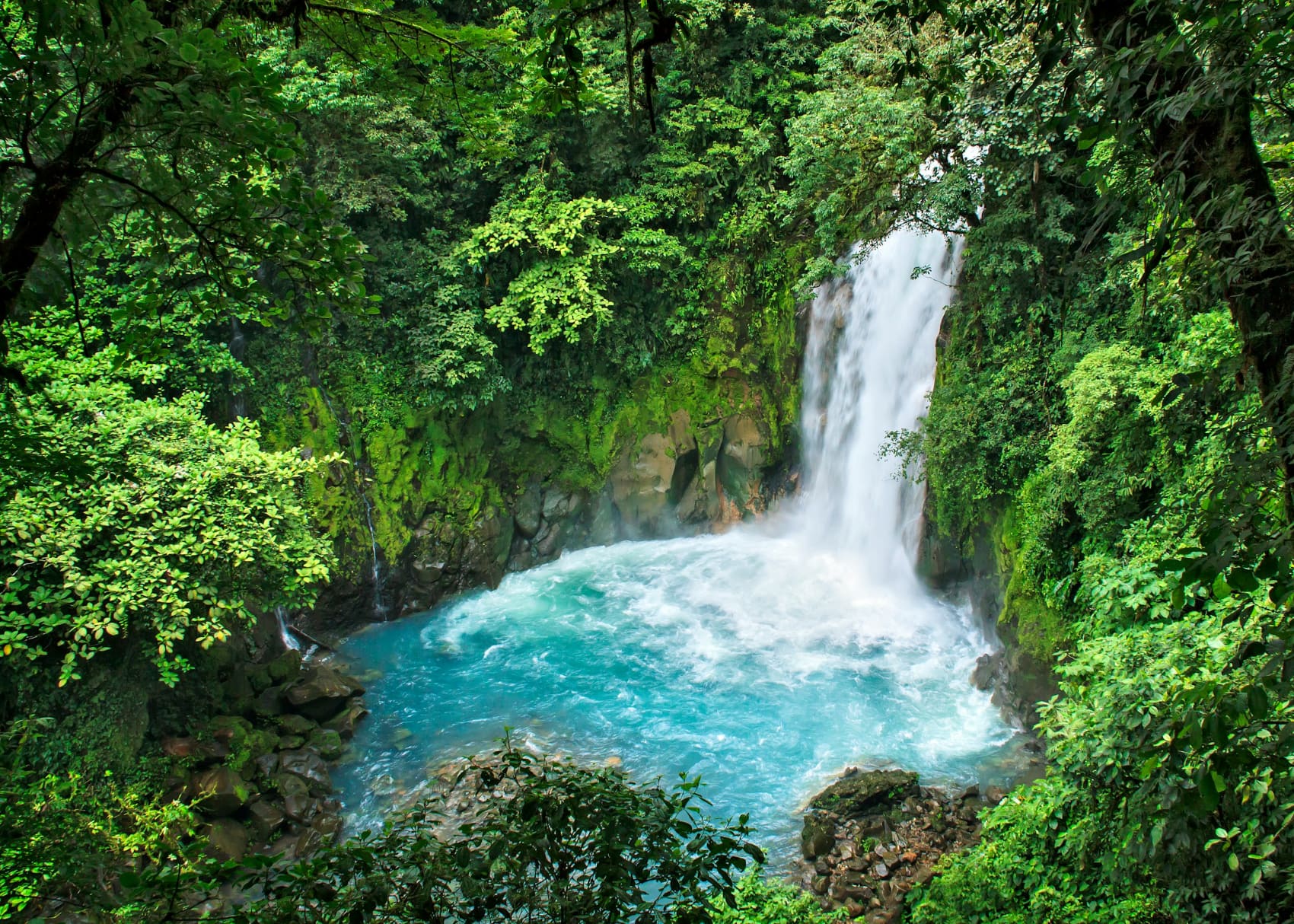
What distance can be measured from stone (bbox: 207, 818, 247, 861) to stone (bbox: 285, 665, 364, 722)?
1.94 metres

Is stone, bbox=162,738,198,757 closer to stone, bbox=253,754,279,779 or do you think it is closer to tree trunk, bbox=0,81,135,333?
stone, bbox=253,754,279,779

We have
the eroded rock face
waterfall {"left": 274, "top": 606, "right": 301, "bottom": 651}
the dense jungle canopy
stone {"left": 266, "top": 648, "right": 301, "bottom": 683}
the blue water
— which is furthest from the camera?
the eroded rock face

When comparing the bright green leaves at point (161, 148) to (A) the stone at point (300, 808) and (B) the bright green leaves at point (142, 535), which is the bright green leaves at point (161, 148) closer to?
(B) the bright green leaves at point (142, 535)

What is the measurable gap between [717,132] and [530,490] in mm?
7440

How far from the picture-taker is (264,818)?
8000 mm

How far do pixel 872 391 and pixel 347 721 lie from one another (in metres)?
9.45

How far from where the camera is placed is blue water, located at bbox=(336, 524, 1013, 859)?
8922 millimetres

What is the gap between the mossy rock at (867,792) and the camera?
7.90 m

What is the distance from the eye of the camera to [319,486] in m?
12.4

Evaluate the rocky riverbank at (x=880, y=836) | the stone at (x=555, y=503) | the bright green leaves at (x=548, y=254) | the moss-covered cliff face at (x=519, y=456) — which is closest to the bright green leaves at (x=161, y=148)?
the rocky riverbank at (x=880, y=836)

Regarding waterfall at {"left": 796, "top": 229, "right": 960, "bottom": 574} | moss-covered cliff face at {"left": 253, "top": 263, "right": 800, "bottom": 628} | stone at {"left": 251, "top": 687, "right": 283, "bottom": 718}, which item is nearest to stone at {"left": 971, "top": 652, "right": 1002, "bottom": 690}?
waterfall at {"left": 796, "top": 229, "right": 960, "bottom": 574}

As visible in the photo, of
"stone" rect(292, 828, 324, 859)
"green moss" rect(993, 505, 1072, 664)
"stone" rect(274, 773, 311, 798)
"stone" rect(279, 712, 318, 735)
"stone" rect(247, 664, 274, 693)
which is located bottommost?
"stone" rect(292, 828, 324, 859)

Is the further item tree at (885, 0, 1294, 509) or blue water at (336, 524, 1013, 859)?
blue water at (336, 524, 1013, 859)

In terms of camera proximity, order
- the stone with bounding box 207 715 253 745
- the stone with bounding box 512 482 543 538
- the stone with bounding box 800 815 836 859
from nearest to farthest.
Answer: the stone with bounding box 800 815 836 859
the stone with bounding box 207 715 253 745
the stone with bounding box 512 482 543 538
